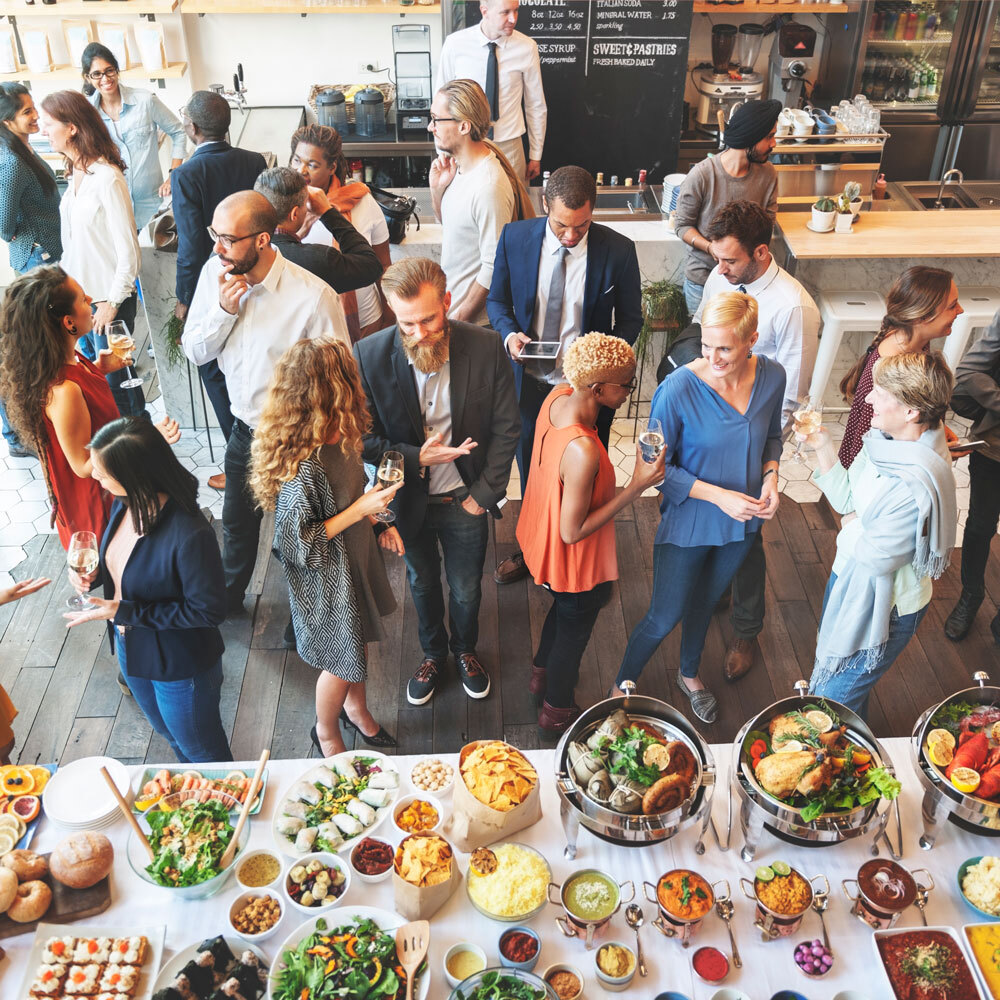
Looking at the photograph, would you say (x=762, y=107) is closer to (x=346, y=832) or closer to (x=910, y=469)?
(x=910, y=469)

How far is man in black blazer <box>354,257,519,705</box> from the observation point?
9.18 ft

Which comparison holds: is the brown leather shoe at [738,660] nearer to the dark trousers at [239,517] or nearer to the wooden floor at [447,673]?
the wooden floor at [447,673]

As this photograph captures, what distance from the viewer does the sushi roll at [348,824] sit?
2164mm

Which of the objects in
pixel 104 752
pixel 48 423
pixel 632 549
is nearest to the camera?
pixel 48 423

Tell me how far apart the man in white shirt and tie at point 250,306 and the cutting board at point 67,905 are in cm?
115

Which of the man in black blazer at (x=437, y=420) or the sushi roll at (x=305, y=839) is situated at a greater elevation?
the man in black blazer at (x=437, y=420)

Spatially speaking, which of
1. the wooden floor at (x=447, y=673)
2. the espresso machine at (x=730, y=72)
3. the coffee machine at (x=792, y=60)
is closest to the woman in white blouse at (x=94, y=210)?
the wooden floor at (x=447, y=673)

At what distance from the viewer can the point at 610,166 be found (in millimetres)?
6621

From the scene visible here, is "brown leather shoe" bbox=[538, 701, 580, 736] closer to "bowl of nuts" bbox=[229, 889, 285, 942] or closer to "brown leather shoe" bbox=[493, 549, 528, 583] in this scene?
"brown leather shoe" bbox=[493, 549, 528, 583]

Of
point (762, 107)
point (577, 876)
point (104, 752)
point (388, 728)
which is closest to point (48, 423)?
point (104, 752)

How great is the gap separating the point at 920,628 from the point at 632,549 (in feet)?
4.02

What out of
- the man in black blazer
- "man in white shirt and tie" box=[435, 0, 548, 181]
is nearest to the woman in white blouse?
the man in black blazer

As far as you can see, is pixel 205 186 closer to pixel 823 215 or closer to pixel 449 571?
pixel 449 571

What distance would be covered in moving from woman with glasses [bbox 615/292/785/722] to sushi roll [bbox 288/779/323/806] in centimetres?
135
